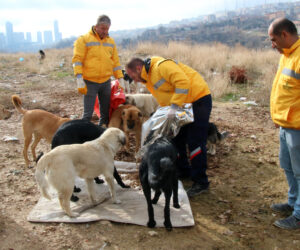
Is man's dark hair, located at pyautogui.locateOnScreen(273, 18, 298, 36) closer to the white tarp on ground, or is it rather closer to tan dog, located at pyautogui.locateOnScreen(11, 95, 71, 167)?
the white tarp on ground

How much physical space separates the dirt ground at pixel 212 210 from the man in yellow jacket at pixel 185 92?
605 mm

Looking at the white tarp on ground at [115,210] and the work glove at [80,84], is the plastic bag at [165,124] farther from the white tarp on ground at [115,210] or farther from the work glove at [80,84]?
the work glove at [80,84]

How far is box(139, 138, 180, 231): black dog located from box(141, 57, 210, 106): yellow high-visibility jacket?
62cm

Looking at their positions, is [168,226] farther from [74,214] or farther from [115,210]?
[74,214]

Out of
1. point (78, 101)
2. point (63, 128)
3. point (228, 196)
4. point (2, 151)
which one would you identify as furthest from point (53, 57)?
point (228, 196)

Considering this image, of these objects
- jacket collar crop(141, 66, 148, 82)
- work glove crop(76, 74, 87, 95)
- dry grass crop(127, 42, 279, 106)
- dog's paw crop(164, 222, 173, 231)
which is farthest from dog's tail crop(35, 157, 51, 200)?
dry grass crop(127, 42, 279, 106)

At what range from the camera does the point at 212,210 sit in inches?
153

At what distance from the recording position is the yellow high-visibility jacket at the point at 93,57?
514 cm

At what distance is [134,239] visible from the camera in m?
3.26

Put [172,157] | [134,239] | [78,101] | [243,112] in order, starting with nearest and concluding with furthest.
Answer: [134,239] < [172,157] < [243,112] < [78,101]

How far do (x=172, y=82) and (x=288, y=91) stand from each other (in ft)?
4.40

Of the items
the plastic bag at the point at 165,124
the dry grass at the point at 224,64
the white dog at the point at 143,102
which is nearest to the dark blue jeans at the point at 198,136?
the plastic bag at the point at 165,124

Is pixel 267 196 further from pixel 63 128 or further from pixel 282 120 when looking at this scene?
pixel 63 128

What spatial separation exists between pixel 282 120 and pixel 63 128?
9.94 feet
